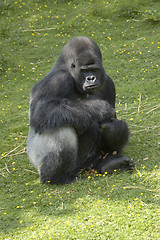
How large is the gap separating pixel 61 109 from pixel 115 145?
81 centimetres

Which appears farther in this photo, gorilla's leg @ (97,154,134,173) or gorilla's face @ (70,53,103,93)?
gorilla's leg @ (97,154,134,173)

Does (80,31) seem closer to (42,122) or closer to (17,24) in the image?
(17,24)

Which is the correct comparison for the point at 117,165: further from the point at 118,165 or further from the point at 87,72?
the point at 87,72

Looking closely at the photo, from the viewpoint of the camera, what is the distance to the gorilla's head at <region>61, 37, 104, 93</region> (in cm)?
374

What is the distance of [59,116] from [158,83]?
126 inches

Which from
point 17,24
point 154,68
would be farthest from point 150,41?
point 17,24

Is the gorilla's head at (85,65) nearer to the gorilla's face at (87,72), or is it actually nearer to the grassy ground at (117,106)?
the gorilla's face at (87,72)

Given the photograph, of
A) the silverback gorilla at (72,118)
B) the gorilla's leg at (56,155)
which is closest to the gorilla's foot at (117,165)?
the silverback gorilla at (72,118)

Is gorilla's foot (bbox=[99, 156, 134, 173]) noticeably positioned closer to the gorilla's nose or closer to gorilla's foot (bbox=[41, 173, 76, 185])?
gorilla's foot (bbox=[41, 173, 76, 185])

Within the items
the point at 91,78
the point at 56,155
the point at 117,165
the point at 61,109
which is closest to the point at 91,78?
the point at 91,78

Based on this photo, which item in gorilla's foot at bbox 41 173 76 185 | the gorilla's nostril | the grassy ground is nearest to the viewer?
the grassy ground

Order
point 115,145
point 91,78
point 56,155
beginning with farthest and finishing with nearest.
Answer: point 115,145 → point 56,155 → point 91,78

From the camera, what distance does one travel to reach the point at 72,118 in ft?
12.4

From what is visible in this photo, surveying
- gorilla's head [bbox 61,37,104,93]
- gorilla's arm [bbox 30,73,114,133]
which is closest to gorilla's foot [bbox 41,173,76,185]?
gorilla's arm [bbox 30,73,114,133]
